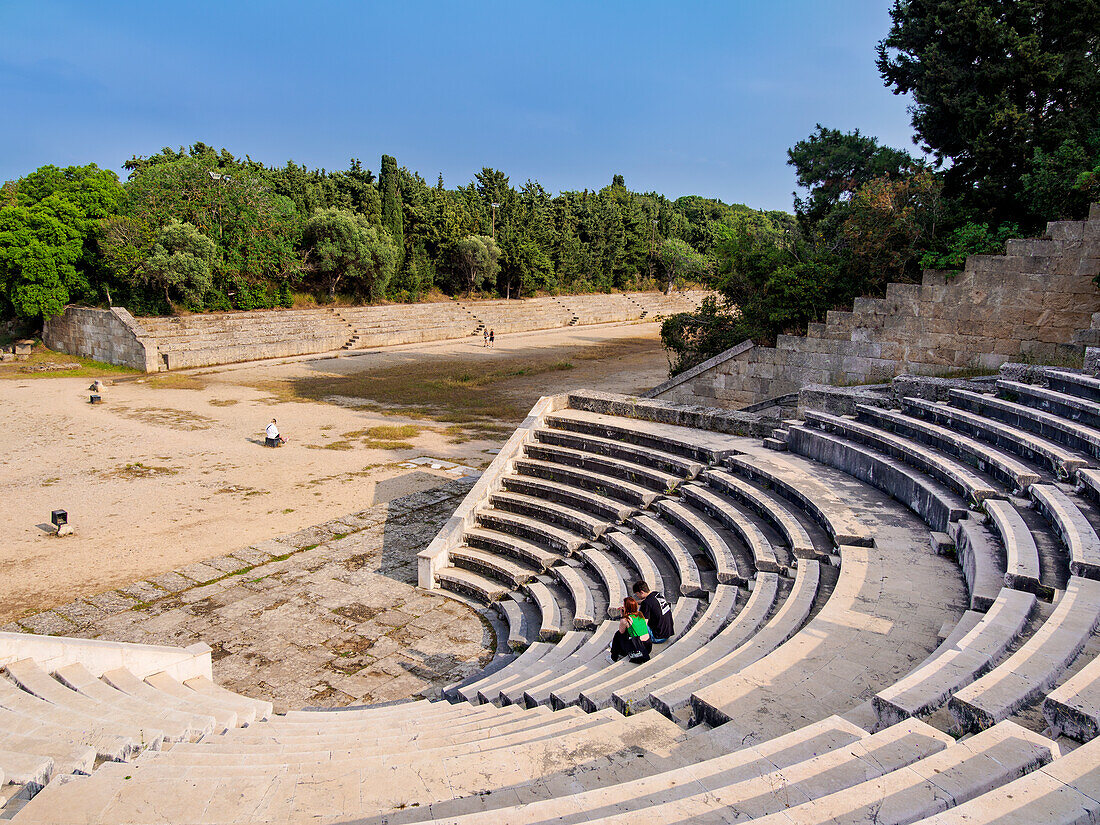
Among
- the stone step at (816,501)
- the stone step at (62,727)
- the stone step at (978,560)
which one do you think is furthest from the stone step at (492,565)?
the stone step at (62,727)

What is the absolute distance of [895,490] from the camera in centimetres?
869

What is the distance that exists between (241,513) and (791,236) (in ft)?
44.9

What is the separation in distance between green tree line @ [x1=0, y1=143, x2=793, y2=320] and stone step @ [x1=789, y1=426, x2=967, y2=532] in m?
8.31

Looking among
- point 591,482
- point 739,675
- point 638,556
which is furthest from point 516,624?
point 739,675

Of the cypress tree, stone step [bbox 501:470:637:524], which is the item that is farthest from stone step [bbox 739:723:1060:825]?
the cypress tree

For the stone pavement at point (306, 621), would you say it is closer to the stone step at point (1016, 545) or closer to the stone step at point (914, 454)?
the stone step at point (1016, 545)

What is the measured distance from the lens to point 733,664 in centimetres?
523

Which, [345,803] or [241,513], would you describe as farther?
[241,513]

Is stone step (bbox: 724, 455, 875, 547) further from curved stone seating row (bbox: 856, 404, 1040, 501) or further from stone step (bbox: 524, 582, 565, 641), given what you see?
stone step (bbox: 524, 582, 565, 641)

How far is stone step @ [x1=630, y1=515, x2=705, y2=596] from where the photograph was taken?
25.0 ft

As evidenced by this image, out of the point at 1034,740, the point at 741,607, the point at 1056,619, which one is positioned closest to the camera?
the point at 1034,740

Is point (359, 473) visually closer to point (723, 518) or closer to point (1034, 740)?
point (723, 518)

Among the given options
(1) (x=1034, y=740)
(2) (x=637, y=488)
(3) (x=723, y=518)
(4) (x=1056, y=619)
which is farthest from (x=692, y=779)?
(2) (x=637, y=488)

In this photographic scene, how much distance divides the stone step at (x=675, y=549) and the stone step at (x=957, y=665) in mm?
2958
